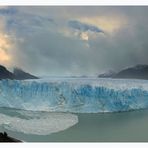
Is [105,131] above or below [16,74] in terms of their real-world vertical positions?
below

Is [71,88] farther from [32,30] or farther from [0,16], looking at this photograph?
[0,16]

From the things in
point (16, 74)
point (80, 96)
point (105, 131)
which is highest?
point (16, 74)

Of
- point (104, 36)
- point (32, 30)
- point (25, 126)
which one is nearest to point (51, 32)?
point (32, 30)

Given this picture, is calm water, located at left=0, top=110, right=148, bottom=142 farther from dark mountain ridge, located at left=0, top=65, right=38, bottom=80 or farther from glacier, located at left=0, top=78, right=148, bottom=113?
dark mountain ridge, located at left=0, top=65, right=38, bottom=80

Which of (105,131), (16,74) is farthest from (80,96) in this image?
(16,74)

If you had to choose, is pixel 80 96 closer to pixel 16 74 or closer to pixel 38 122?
pixel 38 122
